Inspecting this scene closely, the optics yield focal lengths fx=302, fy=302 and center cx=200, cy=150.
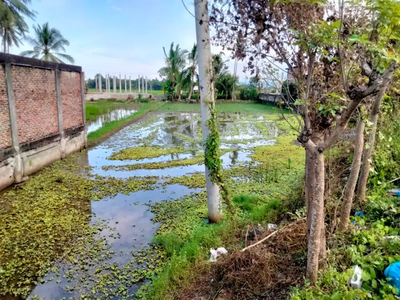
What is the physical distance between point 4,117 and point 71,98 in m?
3.90

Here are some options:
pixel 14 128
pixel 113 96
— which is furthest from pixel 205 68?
pixel 113 96

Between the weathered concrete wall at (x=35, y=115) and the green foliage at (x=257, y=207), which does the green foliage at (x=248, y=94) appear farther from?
the green foliage at (x=257, y=207)

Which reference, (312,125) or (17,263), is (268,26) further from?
(17,263)

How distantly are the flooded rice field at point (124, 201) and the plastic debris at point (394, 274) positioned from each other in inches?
109

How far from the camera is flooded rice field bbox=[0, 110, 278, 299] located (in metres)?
3.91

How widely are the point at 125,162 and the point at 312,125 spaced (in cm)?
794

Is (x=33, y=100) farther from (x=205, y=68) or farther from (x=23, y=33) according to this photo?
(x=23, y=33)

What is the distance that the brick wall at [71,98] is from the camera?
10477mm

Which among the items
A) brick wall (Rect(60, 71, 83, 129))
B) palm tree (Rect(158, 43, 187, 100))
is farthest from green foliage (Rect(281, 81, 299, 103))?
palm tree (Rect(158, 43, 187, 100))

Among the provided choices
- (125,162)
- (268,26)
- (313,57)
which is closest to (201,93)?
(268,26)

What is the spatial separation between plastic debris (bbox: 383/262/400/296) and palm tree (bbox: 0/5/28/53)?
2331cm

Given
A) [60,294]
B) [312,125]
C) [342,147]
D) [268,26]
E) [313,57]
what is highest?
[268,26]

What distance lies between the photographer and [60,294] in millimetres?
3682

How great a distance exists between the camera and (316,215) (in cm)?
250
